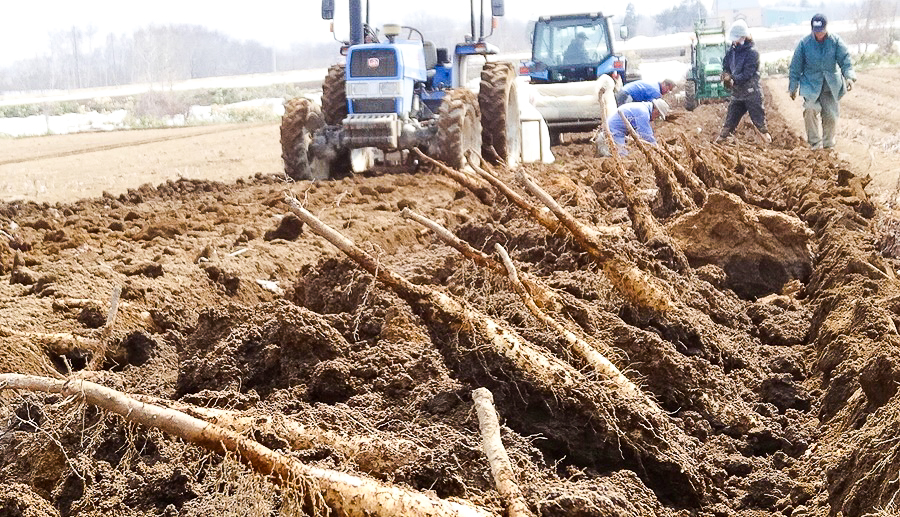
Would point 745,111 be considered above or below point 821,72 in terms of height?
below

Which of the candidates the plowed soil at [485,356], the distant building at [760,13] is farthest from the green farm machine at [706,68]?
the distant building at [760,13]

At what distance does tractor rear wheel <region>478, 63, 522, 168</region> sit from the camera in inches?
459

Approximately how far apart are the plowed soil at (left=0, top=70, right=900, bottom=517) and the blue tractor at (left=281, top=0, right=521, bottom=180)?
256cm

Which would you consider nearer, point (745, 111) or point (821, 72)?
point (821, 72)

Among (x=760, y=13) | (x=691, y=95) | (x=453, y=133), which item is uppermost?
(x=760, y=13)

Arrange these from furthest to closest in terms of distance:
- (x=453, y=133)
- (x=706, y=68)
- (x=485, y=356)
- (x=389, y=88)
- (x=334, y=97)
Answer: (x=706, y=68)
(x=334, y=97)
(x=389, y=88)
(x=453, y=133)
(x=485, y=356)

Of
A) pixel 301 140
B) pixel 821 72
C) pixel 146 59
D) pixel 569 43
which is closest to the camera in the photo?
pixel 301 140

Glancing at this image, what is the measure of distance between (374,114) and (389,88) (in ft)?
0.97

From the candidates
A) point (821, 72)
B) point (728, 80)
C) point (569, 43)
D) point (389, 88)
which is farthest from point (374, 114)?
point (569, 43)

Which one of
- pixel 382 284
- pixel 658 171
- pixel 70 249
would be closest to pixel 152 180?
pixel 70 249

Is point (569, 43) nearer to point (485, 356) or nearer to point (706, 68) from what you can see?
point (706, 68)

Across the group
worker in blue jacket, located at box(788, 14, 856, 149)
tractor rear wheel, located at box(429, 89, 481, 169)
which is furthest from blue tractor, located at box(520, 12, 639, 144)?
tractor rear wheel, located at box(429, 89, 481, 169)

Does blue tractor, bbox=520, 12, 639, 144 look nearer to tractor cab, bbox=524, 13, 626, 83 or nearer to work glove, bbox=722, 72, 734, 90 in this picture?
tractor cab, bbox=524, 13, 626, 83

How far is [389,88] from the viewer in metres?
10.2
